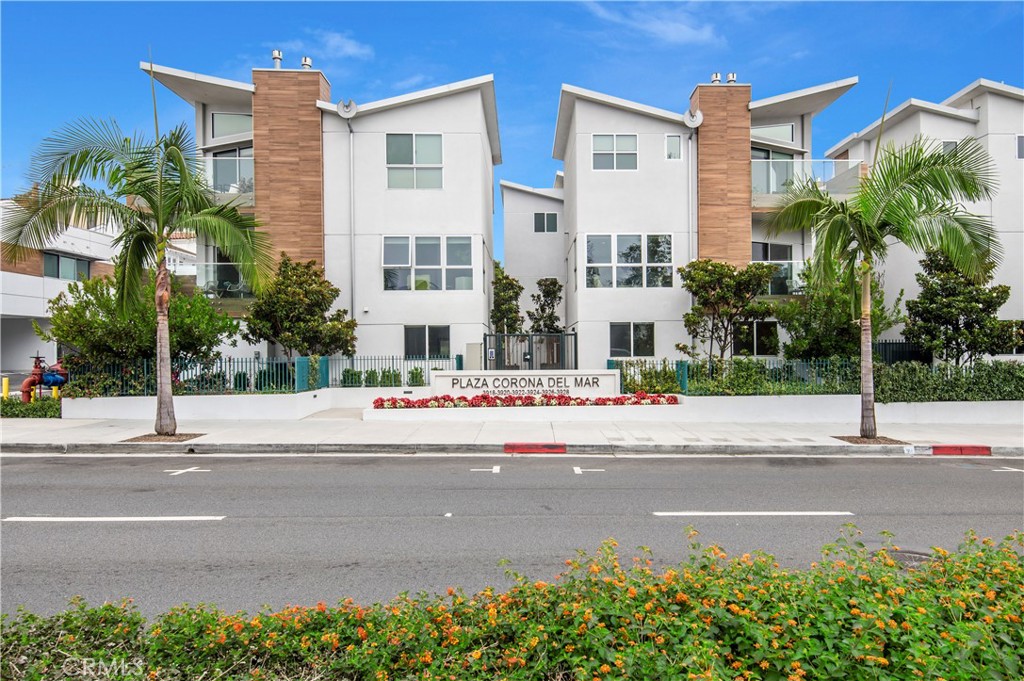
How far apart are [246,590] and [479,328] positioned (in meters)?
16.5

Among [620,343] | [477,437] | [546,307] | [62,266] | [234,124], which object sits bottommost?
[477,437]

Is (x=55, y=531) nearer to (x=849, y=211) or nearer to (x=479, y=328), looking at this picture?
(x=849, y=211)

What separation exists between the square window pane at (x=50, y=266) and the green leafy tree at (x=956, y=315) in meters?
45.8

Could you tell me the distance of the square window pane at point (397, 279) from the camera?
21391 mm

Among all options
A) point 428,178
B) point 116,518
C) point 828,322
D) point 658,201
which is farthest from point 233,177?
point 828,322

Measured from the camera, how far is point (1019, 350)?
62.7 feet

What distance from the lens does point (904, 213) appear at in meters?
12.2

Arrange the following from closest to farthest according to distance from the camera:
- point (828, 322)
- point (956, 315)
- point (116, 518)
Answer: point (116, 518)
point (956, 315)
point (828, 322)

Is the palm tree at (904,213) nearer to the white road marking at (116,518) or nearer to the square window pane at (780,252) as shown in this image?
the square window pane at (780,252)

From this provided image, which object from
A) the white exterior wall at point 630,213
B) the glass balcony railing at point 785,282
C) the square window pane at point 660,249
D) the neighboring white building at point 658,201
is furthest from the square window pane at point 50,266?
the glass balcony railing at point 785,282

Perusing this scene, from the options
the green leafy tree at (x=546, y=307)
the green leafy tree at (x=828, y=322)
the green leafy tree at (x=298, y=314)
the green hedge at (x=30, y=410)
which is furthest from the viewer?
the green leafy tree at (x=546, y=307)

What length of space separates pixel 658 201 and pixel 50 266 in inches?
1527

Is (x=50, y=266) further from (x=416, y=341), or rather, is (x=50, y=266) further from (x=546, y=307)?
(x=546, y=307)

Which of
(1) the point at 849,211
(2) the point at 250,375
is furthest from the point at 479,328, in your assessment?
(1) the point at 849,211
